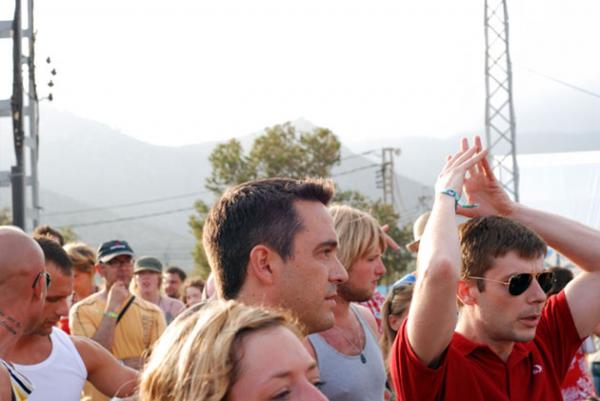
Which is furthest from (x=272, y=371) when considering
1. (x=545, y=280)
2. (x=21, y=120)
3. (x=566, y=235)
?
(x=21, y=120)

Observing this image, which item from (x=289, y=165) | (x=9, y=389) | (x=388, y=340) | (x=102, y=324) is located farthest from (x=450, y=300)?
(x=289, y=165)

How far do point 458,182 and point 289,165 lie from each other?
3122 centimetres

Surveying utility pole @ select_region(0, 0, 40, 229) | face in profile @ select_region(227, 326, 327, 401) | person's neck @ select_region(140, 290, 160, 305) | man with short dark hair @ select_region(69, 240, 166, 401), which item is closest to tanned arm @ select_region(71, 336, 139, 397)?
face in profile @ select_region(227, 326, 327, 401)

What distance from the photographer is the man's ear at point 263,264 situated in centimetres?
304

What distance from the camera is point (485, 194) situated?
12.5ft

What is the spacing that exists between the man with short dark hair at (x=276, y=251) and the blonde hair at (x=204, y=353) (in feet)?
2.41

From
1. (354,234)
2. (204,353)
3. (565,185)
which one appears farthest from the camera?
(565,185)

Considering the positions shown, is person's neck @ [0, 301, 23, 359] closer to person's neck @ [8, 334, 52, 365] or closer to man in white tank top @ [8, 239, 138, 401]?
man in white tank top @ [8, 239, 138, 401]

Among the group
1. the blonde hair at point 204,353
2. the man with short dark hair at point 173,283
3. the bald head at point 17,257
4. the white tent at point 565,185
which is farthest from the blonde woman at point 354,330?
the white tent at point 565,185

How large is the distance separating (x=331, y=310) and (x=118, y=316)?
3770 mm

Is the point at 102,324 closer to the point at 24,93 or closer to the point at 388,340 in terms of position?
the point at 388,340

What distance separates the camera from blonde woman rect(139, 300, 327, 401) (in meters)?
2.07

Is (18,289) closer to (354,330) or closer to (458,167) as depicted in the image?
(354,330)

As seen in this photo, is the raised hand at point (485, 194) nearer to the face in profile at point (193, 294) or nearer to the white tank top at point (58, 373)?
the white tank top at point (58, 373)
